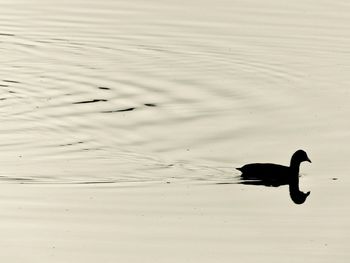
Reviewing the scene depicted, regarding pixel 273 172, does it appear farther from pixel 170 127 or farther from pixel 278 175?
pixel 170 127

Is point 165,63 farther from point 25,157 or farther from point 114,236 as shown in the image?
point 114,236

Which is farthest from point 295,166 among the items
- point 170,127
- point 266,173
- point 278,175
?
point 170,127

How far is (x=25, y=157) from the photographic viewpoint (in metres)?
20.3

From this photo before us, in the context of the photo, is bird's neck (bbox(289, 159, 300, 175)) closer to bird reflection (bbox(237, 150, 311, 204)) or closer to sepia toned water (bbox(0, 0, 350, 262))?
bird reflection (bbox(237, 150, 311, 204))

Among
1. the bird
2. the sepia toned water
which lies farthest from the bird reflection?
the sepia toned water

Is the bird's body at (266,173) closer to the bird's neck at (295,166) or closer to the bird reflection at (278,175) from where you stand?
the bird reflection at (278,175)

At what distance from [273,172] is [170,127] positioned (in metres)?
3.22

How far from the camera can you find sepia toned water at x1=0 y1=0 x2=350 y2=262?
16812mm

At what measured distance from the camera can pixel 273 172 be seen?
19.6 meters

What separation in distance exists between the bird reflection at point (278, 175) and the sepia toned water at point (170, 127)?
0.14 metres

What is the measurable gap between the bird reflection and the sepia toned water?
137mm

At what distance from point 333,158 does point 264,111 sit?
3.03 m

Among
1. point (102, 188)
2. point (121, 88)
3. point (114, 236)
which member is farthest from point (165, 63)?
point (114, 236)

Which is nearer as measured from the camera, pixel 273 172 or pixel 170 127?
pixel 273 172
